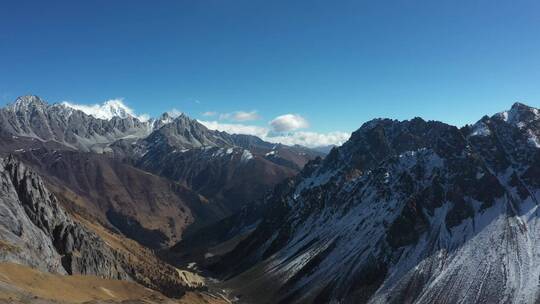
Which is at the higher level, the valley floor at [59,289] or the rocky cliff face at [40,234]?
the rocky cliff face at [40,234]

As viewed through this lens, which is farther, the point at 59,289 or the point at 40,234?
the point at 40,234

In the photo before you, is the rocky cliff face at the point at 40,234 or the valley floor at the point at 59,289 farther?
the rocky cliff face at the point at 40,234

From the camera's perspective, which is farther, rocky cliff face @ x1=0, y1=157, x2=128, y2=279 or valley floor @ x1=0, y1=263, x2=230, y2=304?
rocky cliff face @ x1=0, y1=157, x2=128, y2=279

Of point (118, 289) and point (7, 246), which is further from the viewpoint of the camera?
point (118, 289)

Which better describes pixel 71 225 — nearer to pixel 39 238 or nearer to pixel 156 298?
pixel 39 238

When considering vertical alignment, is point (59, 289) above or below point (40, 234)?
Result: below

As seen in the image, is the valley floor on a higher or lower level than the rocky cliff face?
lower

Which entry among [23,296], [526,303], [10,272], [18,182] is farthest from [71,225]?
[526,303]

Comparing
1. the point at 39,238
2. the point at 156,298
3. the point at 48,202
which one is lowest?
the point at 156,298
